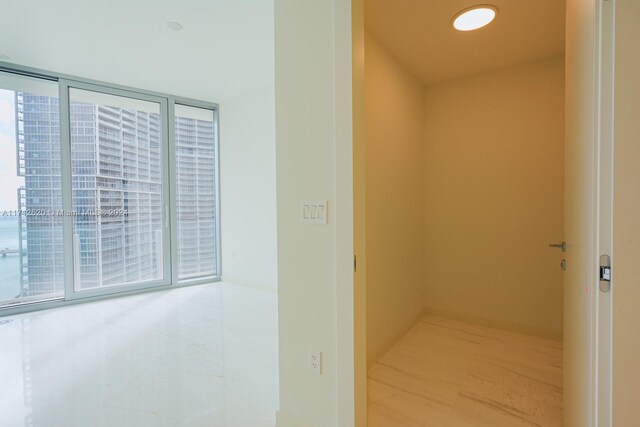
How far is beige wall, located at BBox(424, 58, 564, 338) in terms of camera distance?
105 inches

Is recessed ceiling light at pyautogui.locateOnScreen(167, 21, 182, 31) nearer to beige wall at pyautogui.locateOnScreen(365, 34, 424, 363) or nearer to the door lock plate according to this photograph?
beige wall at pyautogui.locateOnScreen(365, 34, 424, 363)

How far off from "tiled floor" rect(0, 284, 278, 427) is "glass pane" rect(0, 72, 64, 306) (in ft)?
1.36

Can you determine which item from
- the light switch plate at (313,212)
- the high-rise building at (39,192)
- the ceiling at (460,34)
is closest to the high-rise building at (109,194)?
the high-rise building at (39,192)

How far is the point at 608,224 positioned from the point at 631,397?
48 centimetres

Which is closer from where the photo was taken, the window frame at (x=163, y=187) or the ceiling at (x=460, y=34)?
the ceiling at (x=460, y=34)

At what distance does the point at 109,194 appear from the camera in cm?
397

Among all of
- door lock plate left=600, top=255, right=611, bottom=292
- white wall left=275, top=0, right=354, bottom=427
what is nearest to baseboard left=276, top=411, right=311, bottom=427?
white wall left=275, top=0, right=354, bottom=427

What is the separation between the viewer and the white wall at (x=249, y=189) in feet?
13.9

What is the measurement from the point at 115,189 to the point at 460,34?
174 inches

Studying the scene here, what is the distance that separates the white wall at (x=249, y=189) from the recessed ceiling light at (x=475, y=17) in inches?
105

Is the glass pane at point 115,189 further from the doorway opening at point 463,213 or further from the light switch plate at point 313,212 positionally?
the light switch plate at point 313,212

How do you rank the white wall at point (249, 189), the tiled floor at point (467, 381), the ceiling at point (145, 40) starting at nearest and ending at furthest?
the tiled floor at point (467, 381), the ceiling at point (145, 40), the white wall at point (249, 189)

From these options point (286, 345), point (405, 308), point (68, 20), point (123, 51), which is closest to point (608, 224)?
point (286, 345)

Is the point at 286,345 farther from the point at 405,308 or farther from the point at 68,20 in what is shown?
the point at 68,20
